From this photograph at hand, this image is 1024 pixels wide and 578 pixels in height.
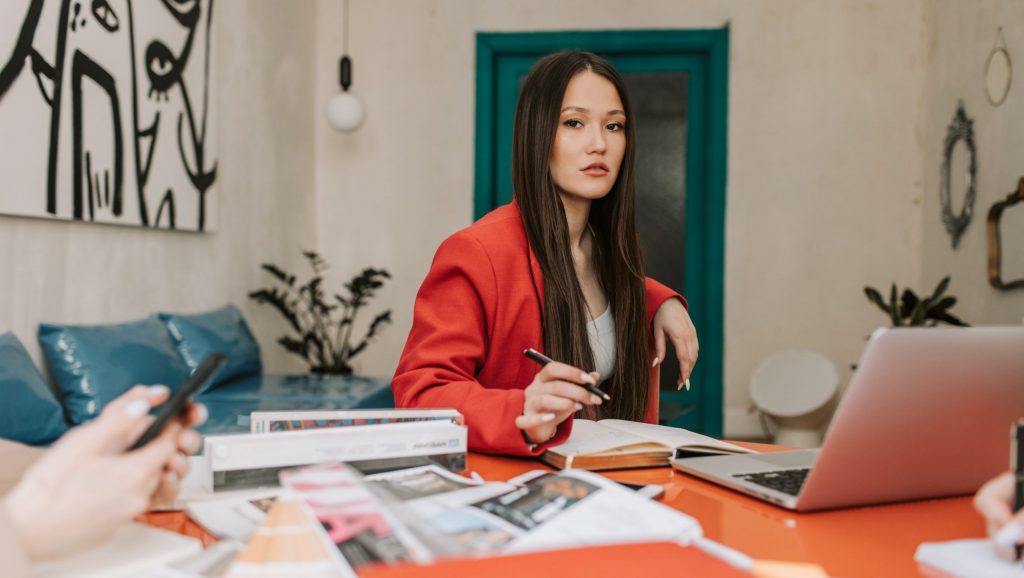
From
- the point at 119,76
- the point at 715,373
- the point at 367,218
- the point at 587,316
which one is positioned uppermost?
the point at 119,76

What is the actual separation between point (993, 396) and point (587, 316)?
2.63ft

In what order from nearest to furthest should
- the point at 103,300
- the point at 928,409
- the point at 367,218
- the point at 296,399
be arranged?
the point at 928,409 < the point at 103,300 < the point at 296,399 < the point at 367,218

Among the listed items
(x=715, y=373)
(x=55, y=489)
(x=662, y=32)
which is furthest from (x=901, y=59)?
(x=55, y=489)

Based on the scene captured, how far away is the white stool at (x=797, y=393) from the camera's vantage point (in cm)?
406

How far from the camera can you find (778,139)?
4.55m

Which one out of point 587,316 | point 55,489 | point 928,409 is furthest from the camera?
point 587,316

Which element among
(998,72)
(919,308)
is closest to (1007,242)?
(919,308)

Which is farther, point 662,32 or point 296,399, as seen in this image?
point 662,32

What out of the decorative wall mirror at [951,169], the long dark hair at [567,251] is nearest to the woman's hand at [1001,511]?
the long dark hair at [567,251]

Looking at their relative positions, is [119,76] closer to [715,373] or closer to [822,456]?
[822,456]

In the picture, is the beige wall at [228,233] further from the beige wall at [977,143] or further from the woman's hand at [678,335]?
the beige wall at [977,143]

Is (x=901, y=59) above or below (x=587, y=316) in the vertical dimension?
above

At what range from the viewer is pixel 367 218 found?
4.82 meters

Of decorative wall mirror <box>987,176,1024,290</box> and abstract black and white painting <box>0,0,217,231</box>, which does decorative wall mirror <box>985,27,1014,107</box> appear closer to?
decorative wall mirror <box>987,176,1024,290</box>
